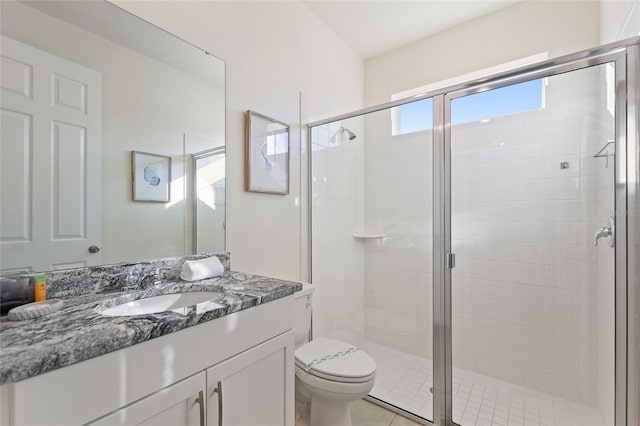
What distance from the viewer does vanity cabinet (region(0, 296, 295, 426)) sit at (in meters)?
0.63

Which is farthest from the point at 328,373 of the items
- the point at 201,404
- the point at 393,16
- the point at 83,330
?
the point at 393,16

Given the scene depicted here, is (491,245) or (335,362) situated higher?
(491,245)

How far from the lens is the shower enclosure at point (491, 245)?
1611mm

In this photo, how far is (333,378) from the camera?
4.81 ft

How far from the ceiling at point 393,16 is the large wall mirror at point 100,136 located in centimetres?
116

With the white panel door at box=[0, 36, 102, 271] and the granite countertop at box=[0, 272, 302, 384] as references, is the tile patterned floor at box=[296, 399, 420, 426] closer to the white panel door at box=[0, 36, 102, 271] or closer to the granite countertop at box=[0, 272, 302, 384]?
the granite countertop at box=[0, 272, 302, 384]

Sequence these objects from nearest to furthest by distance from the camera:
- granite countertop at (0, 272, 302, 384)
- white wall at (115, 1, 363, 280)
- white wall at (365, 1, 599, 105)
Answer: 1. granite countertop at (0, 272, 302, 384)
2. white wall at (115, 1, 363, 280)
3. white wall at (365, 1, 599, 105)

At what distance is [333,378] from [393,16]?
7.99 feet

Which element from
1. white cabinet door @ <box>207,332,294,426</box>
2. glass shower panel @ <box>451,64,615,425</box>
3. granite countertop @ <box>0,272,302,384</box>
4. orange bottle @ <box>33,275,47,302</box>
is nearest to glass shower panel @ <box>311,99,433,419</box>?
glass shower panel @ <box>451,64,615,425</box>

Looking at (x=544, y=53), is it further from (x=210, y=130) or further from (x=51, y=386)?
(x=51, y=386)

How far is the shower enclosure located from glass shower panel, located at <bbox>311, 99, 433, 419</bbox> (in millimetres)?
11

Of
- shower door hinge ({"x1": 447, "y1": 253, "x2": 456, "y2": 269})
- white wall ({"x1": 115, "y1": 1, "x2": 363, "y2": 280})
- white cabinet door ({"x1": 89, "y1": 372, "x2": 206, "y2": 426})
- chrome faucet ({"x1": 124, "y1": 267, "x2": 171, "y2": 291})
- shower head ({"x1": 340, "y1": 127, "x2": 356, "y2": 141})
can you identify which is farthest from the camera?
shower head ({"x1": 340, "y1": 127, "x2": 356, "y2": 141})

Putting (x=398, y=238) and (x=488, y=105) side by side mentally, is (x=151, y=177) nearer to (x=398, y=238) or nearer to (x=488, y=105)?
(x=398, y=238)

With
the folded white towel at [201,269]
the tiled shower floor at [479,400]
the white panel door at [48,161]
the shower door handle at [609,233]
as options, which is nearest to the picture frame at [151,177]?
the white panel door at [48,161]
